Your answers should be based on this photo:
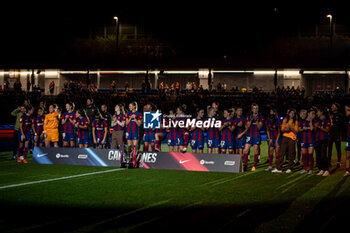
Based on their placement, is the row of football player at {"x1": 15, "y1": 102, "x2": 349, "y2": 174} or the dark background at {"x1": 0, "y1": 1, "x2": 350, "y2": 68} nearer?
the row of football player at {"x1": 15, "y1": 102, "x2": 349, "y2": 174}

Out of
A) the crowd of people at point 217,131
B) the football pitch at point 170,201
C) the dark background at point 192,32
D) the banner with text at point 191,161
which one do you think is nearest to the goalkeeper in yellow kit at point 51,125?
the crowd of people at point 217,131

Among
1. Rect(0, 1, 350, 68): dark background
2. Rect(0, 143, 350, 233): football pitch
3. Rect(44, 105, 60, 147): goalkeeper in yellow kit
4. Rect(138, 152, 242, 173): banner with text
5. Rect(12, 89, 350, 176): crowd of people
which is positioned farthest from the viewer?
Rect(0, 1, 350, 68): dark background

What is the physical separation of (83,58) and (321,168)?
3541 cm

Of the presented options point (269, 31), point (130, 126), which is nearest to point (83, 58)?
point (269, 31)

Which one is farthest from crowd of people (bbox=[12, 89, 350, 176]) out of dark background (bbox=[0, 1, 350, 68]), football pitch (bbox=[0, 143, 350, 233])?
dark background (bbox=[0, 1, 350, 68])

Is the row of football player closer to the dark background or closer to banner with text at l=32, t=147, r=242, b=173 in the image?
banner with text at l=32, t=147, r=242, b=173

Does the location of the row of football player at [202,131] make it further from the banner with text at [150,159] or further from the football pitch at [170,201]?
the football pitch at [170,201]

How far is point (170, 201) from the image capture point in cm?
825

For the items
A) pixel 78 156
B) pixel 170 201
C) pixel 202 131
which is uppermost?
pixel 202 131

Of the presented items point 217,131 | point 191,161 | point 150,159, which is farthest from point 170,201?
point 217,131

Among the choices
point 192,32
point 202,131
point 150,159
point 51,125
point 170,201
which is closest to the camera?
point 170,201

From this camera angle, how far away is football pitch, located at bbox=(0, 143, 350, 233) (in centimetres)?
641

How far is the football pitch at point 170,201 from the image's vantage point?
21.0 feet

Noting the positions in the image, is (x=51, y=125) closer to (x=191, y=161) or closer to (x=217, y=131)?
(x=191, y=161)
